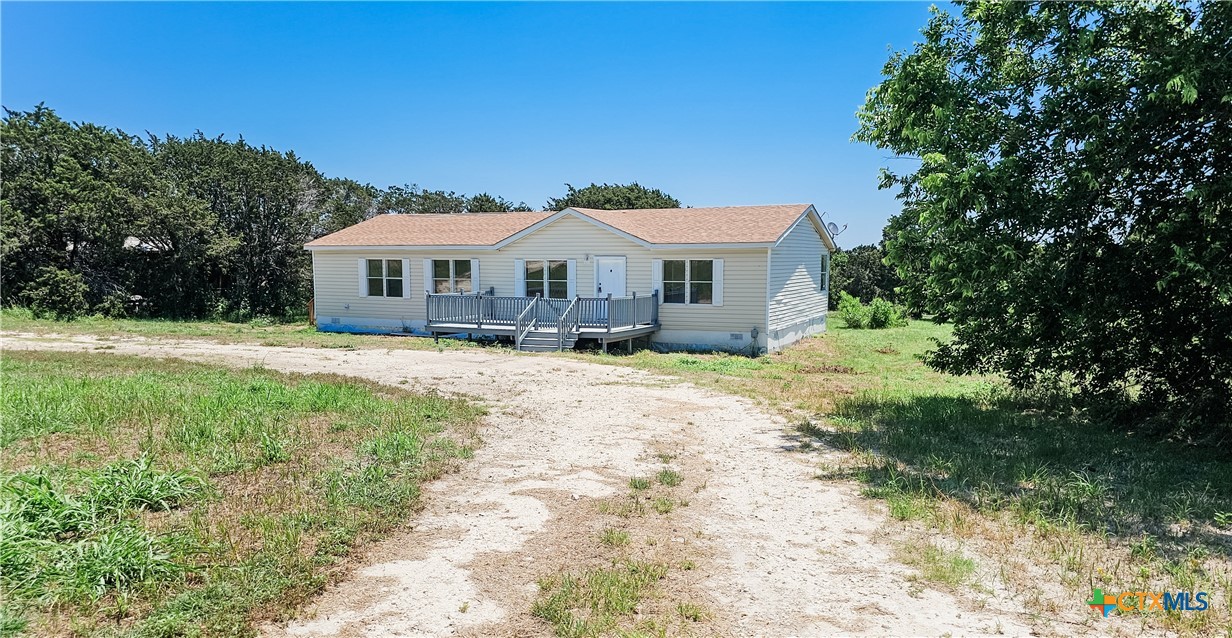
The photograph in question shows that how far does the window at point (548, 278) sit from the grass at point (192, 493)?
10547 millimetres

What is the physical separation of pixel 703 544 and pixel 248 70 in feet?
70.6

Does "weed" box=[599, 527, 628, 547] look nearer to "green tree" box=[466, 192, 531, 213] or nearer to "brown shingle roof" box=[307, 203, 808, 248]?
"brown shingle roof" box=[307, 203, 808, 248]

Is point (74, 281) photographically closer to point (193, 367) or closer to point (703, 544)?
point (193, 367)

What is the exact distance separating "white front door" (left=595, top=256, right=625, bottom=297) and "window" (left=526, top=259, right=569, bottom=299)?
1016 millimetres

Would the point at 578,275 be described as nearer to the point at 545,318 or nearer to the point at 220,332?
the point at 545,318

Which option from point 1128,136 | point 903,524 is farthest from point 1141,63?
point 903,524

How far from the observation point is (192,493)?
5.14m

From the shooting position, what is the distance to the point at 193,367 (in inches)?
484

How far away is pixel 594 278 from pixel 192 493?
1471 cm

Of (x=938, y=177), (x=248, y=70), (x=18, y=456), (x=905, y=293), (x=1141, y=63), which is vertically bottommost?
(x=18, y=456)

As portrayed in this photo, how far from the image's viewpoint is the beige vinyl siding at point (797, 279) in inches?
719

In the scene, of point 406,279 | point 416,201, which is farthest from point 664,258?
point 416,201

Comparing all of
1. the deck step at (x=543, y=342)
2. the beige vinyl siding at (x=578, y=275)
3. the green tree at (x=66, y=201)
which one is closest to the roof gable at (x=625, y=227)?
the beige vinyl siding at (x=578, y=275)

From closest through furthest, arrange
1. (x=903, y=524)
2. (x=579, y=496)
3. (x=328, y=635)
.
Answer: (x=328, y=635) → (x=903, y=524) → (x=579, y=496)
